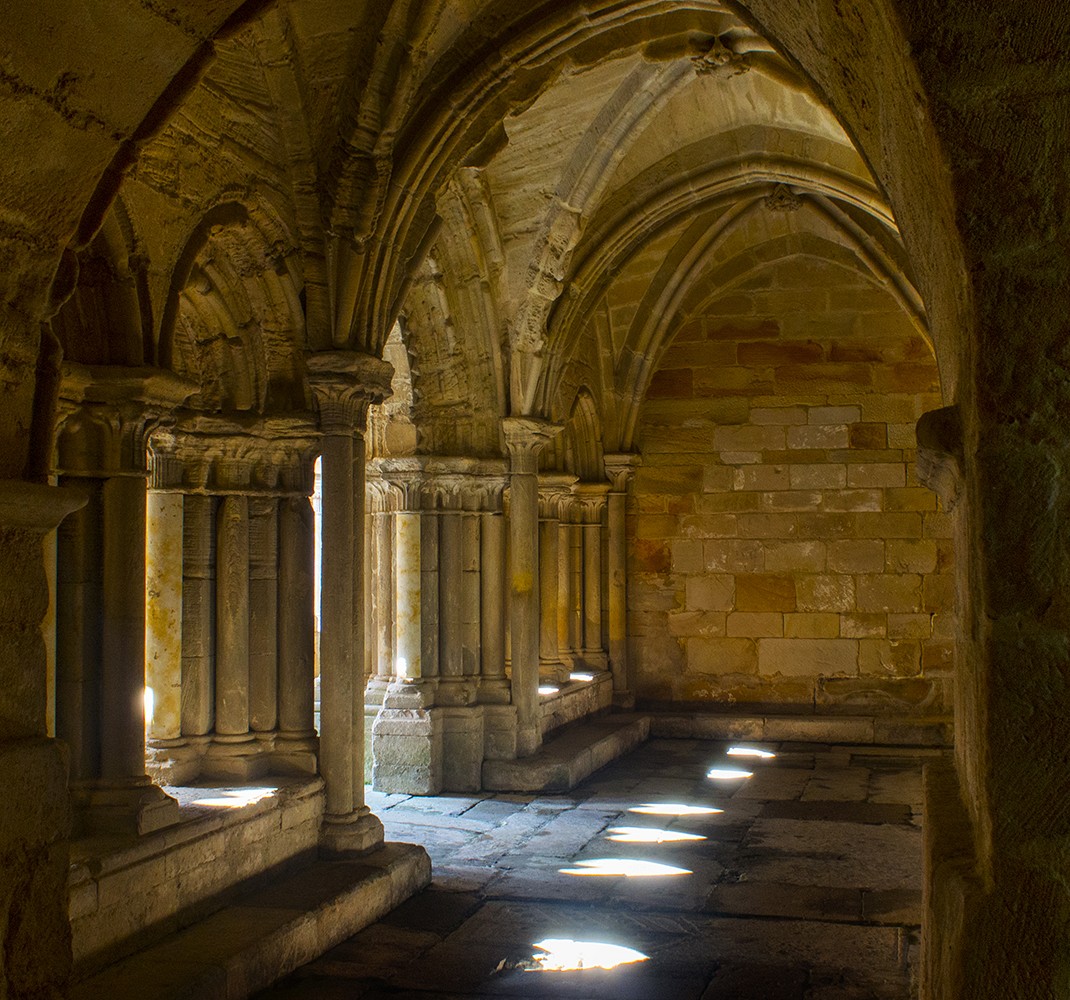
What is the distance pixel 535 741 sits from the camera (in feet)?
25.2

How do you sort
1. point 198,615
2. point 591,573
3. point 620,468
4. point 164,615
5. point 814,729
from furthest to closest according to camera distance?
point 620,468, point 591,573, point 814,729, point 198,615, point 164,615

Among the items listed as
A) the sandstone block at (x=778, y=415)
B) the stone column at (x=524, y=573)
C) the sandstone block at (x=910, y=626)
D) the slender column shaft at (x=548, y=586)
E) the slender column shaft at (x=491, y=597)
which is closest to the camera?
the stone column at (x=524, y=573)

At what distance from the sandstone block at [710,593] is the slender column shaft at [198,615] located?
571 centimetres

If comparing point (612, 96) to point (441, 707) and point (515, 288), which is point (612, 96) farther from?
point (441, 707)

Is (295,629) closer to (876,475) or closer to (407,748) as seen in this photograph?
(407,748)

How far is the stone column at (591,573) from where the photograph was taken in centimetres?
1018

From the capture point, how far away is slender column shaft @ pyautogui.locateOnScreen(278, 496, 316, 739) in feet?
18.4

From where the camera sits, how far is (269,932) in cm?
405

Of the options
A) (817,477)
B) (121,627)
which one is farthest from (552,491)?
(121,627)

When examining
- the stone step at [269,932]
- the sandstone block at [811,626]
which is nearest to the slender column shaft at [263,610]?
the stone step at [269,932]

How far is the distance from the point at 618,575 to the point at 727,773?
2.53 metres

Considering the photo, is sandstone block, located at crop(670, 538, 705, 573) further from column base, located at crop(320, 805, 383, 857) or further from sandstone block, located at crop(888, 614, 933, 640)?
column base, located at crop(320, 805, 383, 857)

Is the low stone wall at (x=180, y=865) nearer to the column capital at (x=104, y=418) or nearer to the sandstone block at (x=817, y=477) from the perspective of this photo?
the column capital at (x=104, y=418)


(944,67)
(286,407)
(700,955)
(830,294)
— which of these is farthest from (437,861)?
(830,294)
